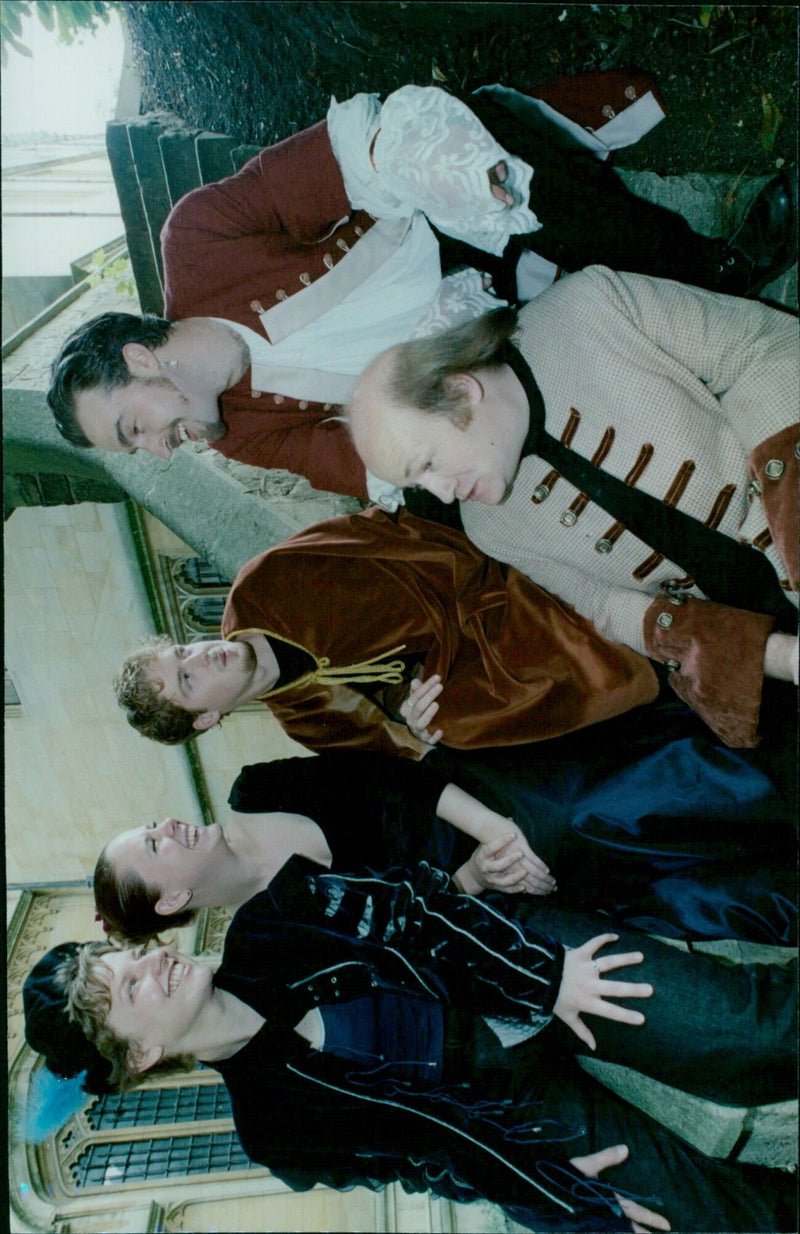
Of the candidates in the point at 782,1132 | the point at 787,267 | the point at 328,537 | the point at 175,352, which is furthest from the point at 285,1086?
the point at 787,267

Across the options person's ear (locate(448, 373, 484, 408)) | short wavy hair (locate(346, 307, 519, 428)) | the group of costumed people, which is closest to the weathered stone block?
the group of costumed people

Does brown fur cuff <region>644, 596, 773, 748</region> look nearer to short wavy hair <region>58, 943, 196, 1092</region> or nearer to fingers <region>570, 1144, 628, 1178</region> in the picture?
fingers <region>570, 1144, 628, 1178</region>

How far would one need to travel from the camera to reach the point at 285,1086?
1314mm

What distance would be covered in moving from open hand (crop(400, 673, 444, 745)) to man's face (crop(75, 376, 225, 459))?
62cm

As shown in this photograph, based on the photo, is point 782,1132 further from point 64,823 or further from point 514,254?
point 514,254

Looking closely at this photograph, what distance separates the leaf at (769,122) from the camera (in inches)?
50.6

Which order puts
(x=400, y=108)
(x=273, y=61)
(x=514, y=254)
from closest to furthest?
(x=400, y=108)
(x=273, y=61)
(x=514, y=254)

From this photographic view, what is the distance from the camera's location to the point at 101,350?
126 centimetres

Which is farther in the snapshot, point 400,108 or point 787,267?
point 787,267

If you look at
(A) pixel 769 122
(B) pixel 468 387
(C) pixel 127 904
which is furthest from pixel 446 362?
(C) pixel 127 904

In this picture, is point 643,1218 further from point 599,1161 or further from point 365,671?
point 365,671

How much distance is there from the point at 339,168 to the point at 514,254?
0.35 metres

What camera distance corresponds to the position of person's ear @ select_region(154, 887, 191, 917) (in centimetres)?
128

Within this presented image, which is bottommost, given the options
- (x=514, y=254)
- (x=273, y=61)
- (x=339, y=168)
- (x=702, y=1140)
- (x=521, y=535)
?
(x=702, y=1140)
